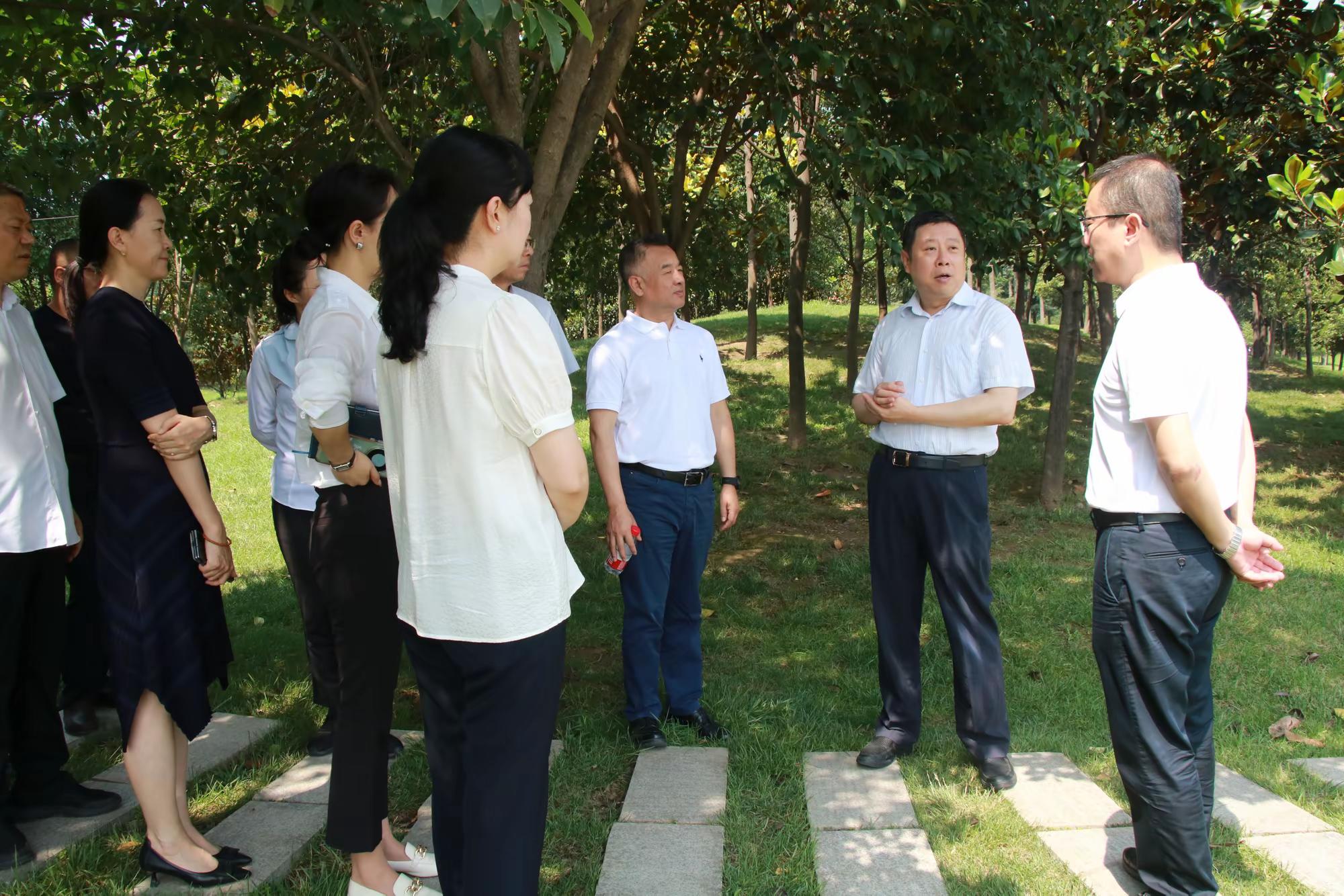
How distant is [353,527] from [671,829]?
153cm

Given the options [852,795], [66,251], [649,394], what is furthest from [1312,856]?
[66,251]

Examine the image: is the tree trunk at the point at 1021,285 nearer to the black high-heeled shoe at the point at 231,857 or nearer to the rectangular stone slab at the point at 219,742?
the rectangular stone slab at the point at 219,742

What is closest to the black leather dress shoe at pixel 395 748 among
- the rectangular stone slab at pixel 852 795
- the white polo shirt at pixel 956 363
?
the rectangular stone slab at pixel 852 795

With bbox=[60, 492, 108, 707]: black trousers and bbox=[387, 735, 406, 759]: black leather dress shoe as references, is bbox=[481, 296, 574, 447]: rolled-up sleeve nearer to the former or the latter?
bbox=[387, 735, 406, 759]: black leather dress shoe

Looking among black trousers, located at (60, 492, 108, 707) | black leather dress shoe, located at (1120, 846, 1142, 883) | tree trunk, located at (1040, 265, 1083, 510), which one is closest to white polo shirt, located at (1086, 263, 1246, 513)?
black leather dress shoe, located at (1120, 846, 1142, 883)

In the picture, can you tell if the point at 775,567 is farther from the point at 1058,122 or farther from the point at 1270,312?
the point at 1270,312

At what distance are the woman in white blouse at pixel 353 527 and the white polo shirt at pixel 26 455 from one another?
92cm

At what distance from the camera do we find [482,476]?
210 cm

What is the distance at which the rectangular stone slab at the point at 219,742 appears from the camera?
376 centimetres

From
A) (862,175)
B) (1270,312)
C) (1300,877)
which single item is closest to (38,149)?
(862,175)

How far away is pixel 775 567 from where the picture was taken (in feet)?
23.1

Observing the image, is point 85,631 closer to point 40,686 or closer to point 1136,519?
point 40,686

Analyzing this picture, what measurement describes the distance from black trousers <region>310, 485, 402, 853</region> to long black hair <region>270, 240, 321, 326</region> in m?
1.19

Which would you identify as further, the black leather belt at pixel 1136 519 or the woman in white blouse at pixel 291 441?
the woman in white blouse at pixel 291 441
